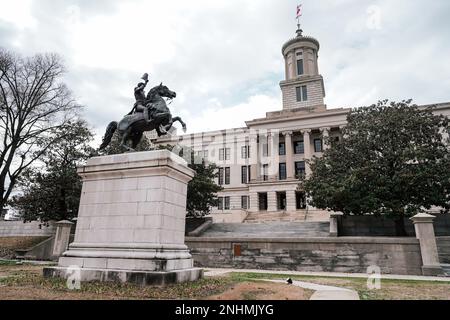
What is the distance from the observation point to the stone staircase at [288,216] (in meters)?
37.7

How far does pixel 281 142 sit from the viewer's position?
5294 cm

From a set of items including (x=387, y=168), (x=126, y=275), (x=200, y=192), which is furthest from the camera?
(x=200, y=192)

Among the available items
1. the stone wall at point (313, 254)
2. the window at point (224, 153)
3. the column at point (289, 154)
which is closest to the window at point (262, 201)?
the column at point (289, 154)

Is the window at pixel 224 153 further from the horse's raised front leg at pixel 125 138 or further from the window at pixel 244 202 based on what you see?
the horse's raised front leg at pixel 125 138

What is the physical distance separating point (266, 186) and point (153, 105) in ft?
130

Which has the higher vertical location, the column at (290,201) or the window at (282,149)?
the window at (282,149)

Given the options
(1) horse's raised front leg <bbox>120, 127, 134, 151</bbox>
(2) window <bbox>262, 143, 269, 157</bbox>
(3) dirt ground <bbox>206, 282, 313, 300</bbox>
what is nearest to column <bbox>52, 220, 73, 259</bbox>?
(1) horse's raised front leg <bbox>120, 127, 134, 151</bbox>

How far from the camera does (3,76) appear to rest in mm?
21094

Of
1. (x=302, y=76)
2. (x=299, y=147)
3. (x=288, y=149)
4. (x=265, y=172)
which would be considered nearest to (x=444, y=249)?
(x=288, y=149)

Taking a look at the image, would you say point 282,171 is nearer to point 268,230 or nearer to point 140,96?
point 268,230

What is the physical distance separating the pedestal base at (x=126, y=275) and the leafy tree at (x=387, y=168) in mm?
16358

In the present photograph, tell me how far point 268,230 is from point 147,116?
2055cm
